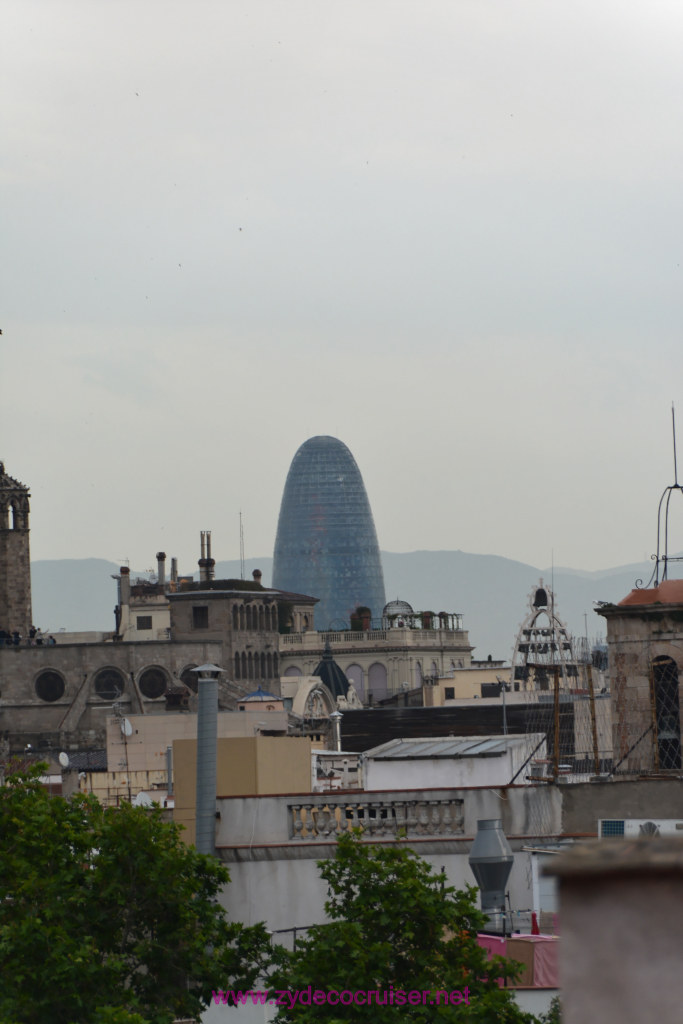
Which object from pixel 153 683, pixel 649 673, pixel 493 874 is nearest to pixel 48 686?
pixel 153 683

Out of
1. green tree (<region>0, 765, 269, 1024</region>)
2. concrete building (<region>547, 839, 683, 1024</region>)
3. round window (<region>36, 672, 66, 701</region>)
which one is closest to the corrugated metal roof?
green tree (<region>0, 765, 269, 1024</region>)

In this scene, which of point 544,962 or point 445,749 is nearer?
point 544,962

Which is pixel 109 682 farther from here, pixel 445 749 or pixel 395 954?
pixel 395 954

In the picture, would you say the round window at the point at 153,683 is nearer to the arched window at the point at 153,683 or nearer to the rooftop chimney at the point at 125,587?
the arched window at the point at 153,683

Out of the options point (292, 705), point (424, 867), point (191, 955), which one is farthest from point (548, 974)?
point (292, 705)

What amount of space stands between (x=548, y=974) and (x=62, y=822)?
644 centimetres

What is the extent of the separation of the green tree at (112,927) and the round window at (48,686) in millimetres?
131560

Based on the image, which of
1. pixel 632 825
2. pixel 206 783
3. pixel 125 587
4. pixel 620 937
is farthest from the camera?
pixel 125 587

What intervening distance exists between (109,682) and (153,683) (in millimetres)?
3700

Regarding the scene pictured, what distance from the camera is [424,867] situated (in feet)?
70.2

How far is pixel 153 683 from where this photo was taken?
15388 centimetres

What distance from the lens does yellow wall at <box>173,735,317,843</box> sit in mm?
27359

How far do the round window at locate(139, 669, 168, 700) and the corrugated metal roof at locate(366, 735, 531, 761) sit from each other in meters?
118

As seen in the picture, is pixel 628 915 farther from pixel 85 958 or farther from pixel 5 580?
pixel 5 580
